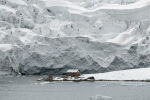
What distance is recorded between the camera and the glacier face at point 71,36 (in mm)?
87812

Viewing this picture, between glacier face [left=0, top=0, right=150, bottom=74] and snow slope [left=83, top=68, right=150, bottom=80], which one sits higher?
glacier face [left=0, top=0, right=150, bottom=74]

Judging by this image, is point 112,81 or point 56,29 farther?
point 56,29

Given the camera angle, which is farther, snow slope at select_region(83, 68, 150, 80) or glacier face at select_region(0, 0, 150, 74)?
glacier face at select_region(0, 0, 150, 74)

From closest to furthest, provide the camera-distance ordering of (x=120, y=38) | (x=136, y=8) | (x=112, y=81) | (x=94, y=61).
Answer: (x=112, y=81)
(x=94, y=61)
(x=120, y=38)
(x=136, y=8)

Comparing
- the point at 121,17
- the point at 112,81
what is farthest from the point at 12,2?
the point at 112,81

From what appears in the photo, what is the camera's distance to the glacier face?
288 ft

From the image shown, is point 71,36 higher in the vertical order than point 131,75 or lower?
higher

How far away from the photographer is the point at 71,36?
3647 inches

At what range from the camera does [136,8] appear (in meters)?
102

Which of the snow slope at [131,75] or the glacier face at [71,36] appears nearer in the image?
the snow slope at [131,75]

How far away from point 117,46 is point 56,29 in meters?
13.7

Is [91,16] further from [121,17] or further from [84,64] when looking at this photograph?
[84,64]

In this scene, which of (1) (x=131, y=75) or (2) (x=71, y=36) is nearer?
(1) (x=131, y=75)

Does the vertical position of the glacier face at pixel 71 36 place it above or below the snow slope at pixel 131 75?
above
